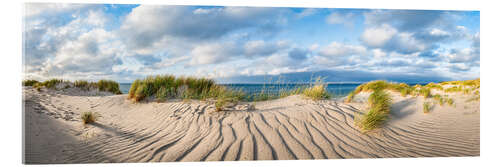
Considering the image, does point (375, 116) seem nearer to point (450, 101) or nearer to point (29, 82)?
point (450, 101)

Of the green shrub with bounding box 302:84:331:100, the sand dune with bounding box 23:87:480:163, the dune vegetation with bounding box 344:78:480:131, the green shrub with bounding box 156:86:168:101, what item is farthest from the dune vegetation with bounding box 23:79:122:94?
the dune vegetation with bounding box 344:78:480:131

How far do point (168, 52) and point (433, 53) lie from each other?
4162 millimetres

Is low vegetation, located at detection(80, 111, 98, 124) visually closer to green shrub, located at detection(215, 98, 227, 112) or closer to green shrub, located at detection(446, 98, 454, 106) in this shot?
green shrub, located at detection(215, 98, 227, 112)

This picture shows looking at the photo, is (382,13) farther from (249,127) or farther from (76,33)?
(76,33)

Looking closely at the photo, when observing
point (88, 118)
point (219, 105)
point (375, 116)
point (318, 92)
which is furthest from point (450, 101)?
point (88, 118)

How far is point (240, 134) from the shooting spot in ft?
7.80

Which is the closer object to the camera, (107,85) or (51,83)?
(51,83)

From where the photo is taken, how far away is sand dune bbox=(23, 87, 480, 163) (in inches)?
87.5

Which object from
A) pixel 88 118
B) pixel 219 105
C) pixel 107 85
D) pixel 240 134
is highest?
pixel 107 85

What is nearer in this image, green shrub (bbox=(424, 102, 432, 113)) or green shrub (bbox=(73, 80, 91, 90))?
green shrub (bbox=(424, 102, 432, 113))

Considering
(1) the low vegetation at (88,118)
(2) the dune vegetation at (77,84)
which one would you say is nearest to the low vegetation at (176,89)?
(2) the dune vegetation at (77,84)
